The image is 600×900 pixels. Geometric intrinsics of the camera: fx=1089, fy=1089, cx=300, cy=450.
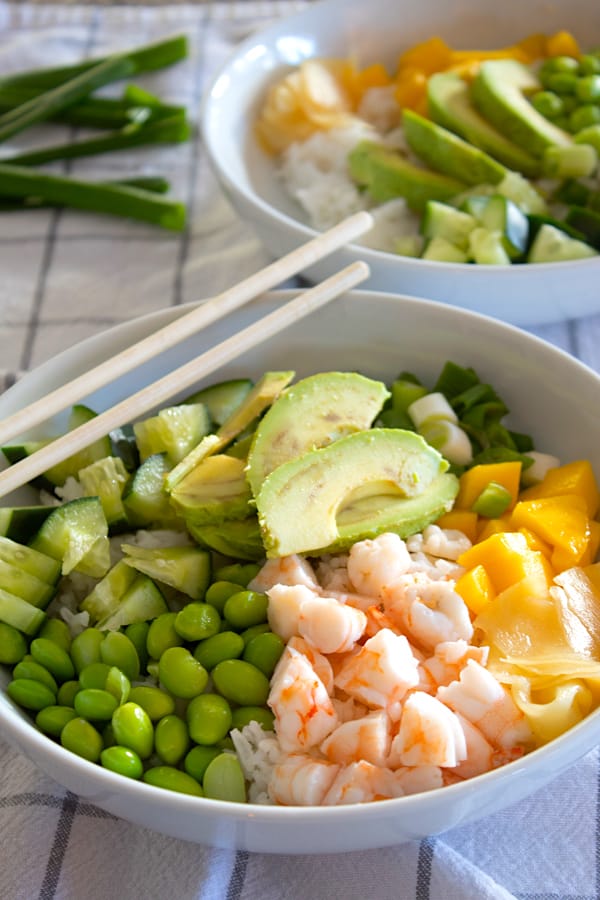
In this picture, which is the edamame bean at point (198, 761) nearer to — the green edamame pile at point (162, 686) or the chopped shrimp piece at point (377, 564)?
the green edamame pile at point (162, 686)

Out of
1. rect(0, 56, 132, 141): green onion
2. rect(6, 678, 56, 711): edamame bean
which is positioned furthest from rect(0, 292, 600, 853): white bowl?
rect(0, 56, 132, 141): green onion

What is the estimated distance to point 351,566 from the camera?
1.59 m

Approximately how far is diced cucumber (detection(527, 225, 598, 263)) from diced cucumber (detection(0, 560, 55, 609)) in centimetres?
124

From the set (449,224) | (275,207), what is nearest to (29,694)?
(449,224)

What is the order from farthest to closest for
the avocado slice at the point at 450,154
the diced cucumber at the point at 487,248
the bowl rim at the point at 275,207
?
1. the avocado slice at the point at 450,154
2. the diced cucumber at the point at 487,248
3. the bowl rim at the point at 275,207

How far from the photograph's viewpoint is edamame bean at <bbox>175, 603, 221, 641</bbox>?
1.56 m

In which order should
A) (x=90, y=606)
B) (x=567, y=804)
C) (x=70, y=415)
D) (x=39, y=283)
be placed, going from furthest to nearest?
(x=39, y=283)
(x=70, y=415)
(x=90, y=606)
(x=567, y=804)

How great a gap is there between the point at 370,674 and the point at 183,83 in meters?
2.30

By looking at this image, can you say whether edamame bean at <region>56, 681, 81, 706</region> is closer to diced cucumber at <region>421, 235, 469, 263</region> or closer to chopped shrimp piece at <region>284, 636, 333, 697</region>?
chopped shrimp piece at <region>284, 636, 333, 697</region>

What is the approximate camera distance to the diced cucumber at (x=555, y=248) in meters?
2.24

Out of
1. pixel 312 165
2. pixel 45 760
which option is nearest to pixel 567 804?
pixel 45 760

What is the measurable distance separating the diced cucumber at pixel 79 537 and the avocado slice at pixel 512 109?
4.78ft

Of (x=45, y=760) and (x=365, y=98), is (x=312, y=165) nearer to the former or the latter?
(x=365, y=98)

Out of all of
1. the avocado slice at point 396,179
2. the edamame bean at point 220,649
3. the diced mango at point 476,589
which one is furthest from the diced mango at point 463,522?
the avocado slice at point 396,179
